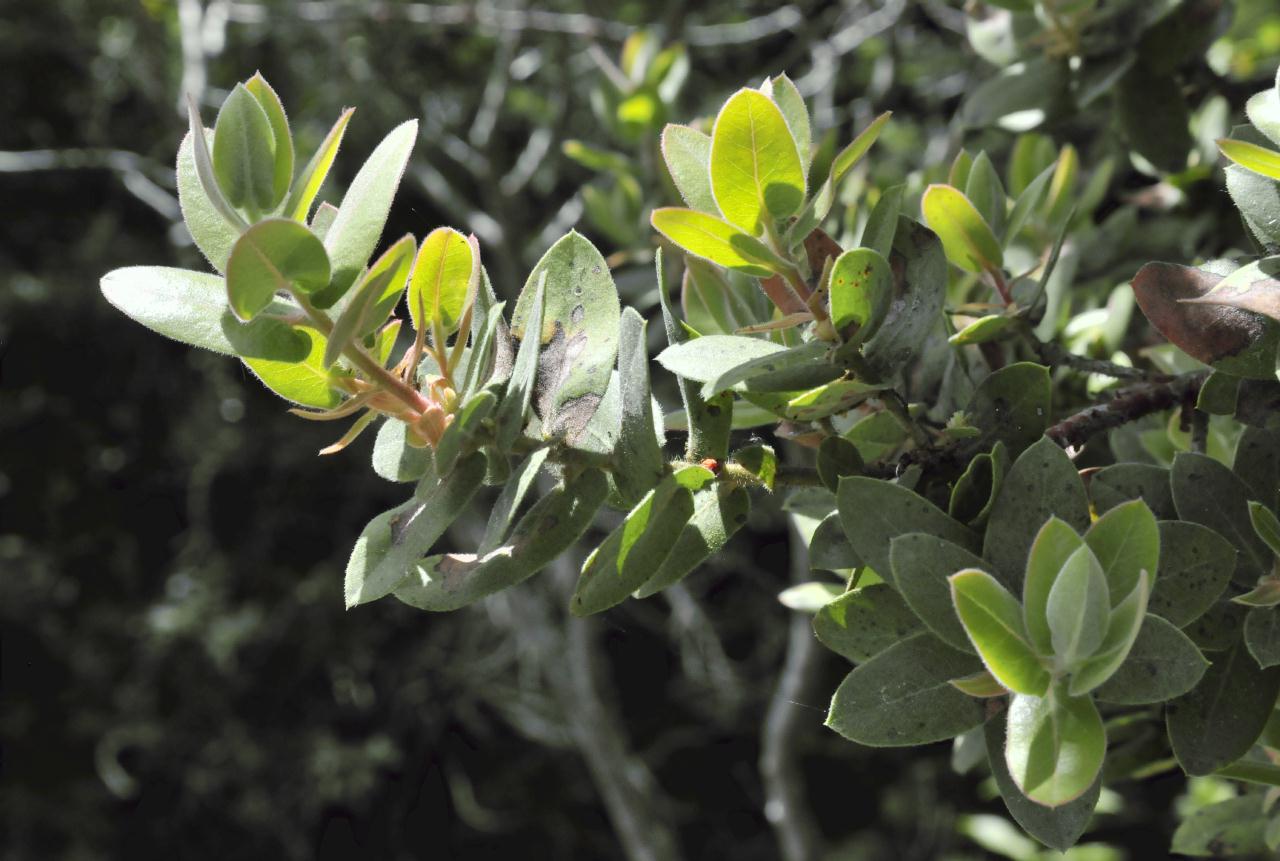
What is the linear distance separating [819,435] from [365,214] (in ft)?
0.72

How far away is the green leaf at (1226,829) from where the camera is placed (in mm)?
679

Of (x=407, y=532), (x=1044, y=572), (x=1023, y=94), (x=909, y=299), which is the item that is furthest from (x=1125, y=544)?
(x=1023, y=94)

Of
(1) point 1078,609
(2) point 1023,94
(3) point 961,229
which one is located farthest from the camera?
(2) point 1023,94

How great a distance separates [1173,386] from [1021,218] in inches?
5.8

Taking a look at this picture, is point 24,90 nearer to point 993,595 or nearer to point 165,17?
point 165,17

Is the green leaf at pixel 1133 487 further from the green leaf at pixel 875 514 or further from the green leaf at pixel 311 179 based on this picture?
the green leaf at pixel 311 179

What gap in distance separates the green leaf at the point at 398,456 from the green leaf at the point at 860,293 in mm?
175

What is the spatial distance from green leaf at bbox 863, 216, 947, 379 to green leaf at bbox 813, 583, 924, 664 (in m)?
0.09

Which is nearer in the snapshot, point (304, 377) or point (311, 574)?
point (304, 377)

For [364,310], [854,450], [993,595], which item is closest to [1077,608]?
[993,595]

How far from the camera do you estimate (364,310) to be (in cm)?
42

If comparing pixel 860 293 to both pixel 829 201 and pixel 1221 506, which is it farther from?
pixel 1221 506

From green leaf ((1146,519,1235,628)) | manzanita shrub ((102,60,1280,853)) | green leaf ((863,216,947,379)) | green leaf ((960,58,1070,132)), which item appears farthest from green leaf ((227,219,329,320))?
green leaf ((960,58,1070,132))

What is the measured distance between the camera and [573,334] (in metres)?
0.48
